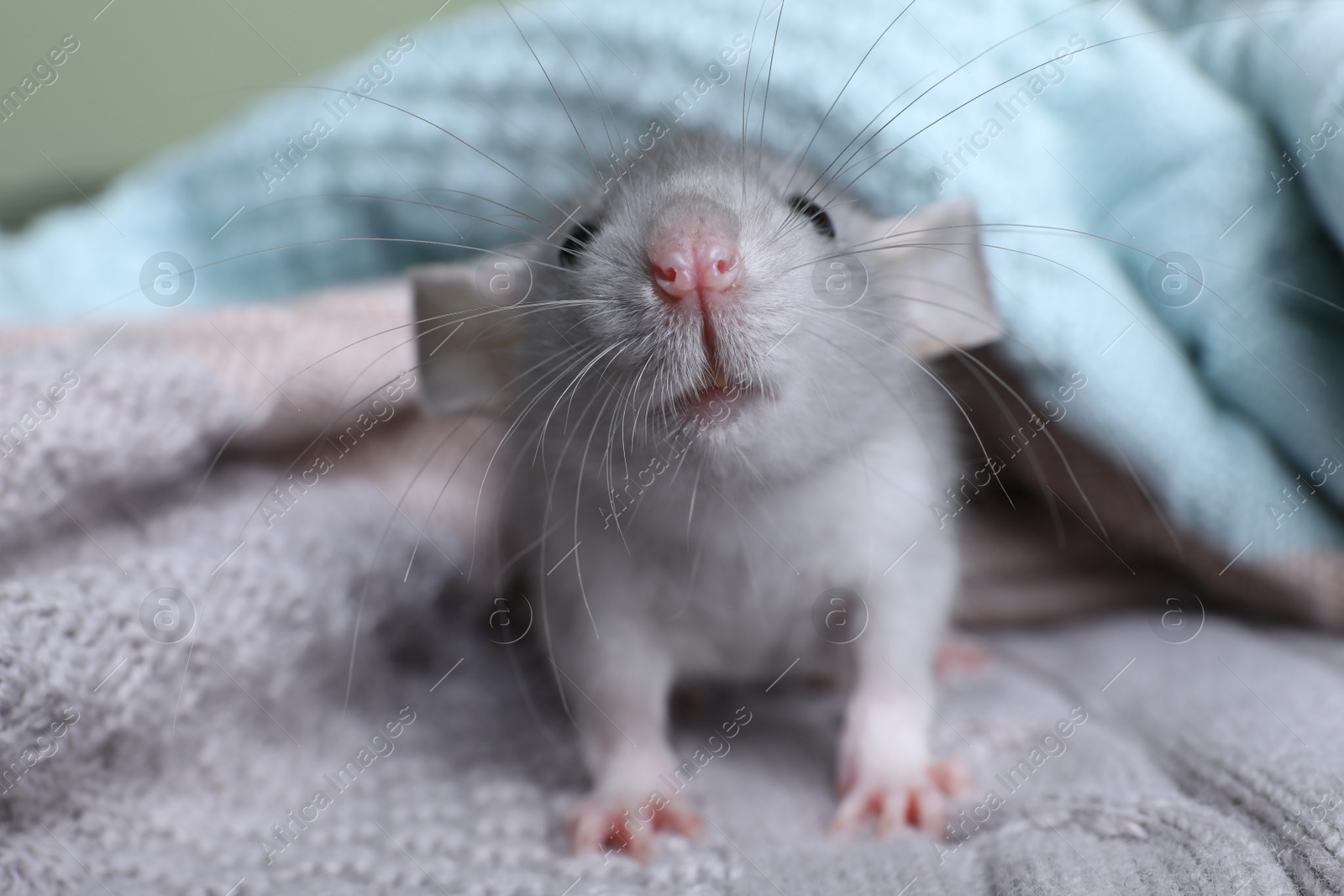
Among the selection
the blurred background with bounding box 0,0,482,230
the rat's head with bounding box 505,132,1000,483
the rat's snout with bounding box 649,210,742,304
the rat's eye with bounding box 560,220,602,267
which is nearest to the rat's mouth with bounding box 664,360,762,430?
the rat's head with bounding box 505,132,1000,483

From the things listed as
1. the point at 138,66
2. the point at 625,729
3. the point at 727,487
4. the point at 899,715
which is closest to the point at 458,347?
the point at 727,487

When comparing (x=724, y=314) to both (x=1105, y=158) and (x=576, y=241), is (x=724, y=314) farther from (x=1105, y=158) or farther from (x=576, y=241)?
(x=1105, y=158)

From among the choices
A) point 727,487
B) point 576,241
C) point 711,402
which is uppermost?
point 576,241

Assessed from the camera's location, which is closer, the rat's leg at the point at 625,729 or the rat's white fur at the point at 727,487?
the rat's white fur at the point at 727,487

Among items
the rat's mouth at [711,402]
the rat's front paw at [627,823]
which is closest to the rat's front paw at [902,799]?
the rat's front paw at [627,823]

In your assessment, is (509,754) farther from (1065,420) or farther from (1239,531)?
(1239,531)

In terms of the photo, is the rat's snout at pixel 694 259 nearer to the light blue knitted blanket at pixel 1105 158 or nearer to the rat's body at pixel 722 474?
the rat's body at pixel 722 474

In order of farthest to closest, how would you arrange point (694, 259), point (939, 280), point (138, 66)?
1. point (138, 66)
2. point (939, 280)
3. point (694, 259)
